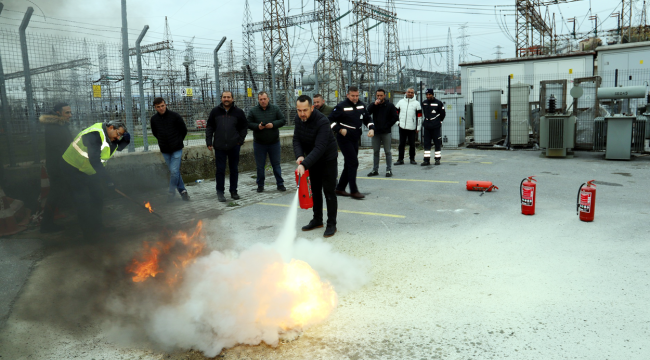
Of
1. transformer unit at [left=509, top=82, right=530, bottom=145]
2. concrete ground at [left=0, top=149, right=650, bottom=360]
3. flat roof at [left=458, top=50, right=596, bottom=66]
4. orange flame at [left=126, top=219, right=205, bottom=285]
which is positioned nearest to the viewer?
concrete ground at [left=0, top=149, right=650, bottom=360]

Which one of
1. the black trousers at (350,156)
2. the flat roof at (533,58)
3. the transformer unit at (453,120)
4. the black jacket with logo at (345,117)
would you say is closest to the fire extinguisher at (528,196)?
Answer: the black trousers at (350,156)

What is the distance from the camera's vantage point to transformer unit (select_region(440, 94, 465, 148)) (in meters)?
15.0

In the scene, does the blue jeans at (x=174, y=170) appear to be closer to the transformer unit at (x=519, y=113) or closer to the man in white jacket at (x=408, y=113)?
the man in white jacket at (x=408, y=113)

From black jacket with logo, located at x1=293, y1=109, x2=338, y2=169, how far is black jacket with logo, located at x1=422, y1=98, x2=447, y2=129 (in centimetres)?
581

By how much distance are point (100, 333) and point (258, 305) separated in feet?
4.16

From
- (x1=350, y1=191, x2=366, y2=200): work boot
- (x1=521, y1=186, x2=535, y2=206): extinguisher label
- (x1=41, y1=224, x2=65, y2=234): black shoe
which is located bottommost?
(x1=350, y1=191, x2=366, y2=200): work boot

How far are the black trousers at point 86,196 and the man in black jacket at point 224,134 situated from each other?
276 centimetres

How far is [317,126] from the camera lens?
18.3 feet

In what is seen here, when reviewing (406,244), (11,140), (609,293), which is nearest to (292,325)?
(406,244)

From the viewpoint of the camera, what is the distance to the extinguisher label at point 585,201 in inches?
218

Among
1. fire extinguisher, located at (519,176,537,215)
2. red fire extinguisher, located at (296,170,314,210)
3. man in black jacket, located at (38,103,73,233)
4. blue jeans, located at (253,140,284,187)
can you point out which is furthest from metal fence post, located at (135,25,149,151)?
fire extinguisher, located at (519,176,537,215)

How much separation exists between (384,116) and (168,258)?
6136 millimetres

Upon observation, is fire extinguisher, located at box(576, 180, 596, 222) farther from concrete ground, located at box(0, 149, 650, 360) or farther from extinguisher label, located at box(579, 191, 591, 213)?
concrete ground, located at box(0, 149, 650, 360)

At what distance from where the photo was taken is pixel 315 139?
18.4 ft
